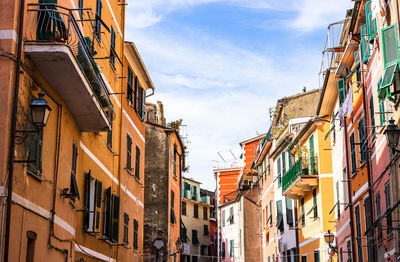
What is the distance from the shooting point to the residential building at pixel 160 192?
33.7m

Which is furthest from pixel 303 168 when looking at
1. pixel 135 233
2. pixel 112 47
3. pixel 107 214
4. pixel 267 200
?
pixel 107 214

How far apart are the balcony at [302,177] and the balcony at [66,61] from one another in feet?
54.9

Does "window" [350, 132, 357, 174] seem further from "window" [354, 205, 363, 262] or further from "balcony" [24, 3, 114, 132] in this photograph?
"balcony" [24, 3, 114, 132]

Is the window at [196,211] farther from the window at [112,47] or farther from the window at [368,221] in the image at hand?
the window at [112,47]

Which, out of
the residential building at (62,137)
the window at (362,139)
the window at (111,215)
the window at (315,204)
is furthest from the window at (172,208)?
the window at (362,139)

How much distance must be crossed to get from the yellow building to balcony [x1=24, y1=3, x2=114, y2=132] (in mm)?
15428

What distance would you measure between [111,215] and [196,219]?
1964 inches

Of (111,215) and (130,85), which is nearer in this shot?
(111,215)

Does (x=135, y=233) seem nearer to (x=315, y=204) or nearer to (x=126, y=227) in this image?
(x=126, y=227)

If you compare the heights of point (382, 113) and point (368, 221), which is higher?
point (382, 113)

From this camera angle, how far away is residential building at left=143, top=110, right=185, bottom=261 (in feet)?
111

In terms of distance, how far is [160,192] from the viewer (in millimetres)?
34562

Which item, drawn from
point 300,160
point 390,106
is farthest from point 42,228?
point 300,160

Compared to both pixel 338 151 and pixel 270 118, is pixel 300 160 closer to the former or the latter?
pixel 338 151
